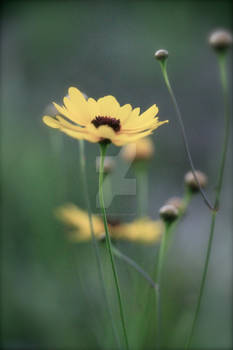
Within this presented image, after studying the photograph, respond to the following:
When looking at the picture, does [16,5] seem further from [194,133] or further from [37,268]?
[37,268]

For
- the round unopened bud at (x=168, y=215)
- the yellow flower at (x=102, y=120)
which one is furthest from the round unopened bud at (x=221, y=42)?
the round unopened bud at (x=168, y=215)

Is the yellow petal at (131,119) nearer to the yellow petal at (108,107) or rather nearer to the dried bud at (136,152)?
the yellow petal at (108,107)

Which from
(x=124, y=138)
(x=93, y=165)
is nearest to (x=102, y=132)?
(x=124, y=138)

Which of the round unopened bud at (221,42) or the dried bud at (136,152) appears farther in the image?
the dried bud at (136,152)

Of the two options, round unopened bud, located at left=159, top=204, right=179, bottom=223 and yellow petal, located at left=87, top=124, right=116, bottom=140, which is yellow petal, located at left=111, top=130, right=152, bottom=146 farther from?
round unopened bud, located at left=159, top=204, right=179, bottom=223

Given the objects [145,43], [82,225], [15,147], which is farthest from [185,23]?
[82,225]

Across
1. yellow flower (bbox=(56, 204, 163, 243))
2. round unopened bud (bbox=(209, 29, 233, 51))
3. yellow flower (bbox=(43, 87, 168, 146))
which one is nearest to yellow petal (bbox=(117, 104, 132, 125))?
yellow flower (bbox=(43, 87, 168, 146))

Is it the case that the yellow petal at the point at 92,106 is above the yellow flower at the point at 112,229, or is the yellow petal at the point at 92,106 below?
above
